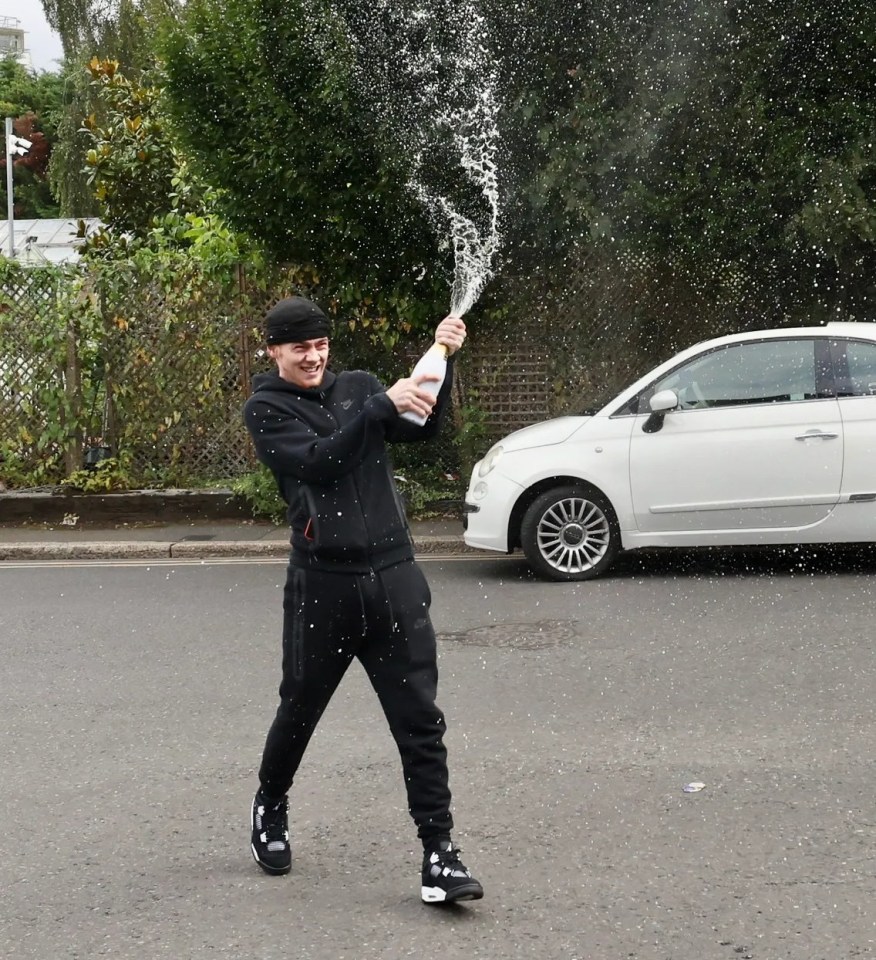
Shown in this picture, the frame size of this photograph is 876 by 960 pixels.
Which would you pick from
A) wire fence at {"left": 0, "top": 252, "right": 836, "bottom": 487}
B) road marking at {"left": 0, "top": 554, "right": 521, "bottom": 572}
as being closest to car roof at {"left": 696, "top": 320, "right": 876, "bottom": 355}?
road marking at {"left": 0, "top": 554, "right": 521, "bottom": 572}

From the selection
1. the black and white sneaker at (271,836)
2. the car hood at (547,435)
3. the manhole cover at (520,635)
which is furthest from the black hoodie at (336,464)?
the car hood at (547,435)

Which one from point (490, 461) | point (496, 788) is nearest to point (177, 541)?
point (490, 461)

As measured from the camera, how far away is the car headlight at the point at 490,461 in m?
10.2

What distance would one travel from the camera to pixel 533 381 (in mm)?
13844

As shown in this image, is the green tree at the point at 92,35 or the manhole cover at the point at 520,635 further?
the green tree at the point at 92,35

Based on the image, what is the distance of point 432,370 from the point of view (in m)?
4.27

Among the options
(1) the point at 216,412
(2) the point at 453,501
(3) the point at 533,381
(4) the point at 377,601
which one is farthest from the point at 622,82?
(4) the point at 377,601

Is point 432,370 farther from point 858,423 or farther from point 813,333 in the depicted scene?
point 813,333

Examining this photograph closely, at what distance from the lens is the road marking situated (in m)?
11.5

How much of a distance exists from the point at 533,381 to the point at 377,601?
376 inches

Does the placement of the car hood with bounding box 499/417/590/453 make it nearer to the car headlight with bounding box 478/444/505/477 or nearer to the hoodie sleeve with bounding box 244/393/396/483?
the car headlight with bounding box 478/444/505/477

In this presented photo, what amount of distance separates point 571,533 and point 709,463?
101 cm

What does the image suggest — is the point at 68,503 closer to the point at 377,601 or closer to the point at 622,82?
the point at 622,82

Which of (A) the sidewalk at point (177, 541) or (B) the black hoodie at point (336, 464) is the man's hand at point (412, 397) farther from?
(A) the sidewalk at point (177, 541)
